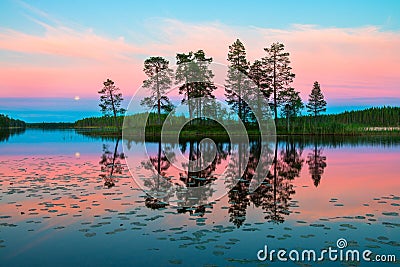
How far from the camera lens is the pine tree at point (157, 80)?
7644cm

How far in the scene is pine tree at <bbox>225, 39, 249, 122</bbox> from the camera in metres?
73.7

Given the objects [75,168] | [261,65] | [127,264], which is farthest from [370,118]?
[127,264]

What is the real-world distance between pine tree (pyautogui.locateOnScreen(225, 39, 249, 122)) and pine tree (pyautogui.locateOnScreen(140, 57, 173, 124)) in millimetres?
13841

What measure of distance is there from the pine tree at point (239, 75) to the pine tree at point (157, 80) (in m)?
13.8

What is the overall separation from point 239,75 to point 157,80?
1853 centimetres

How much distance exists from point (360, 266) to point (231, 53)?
6984 centimetres

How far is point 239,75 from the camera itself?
238 feet

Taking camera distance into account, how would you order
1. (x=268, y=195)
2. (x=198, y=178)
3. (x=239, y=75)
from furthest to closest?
(x=239, y=75) → (x=198, y=178) → (x=268, y=195)

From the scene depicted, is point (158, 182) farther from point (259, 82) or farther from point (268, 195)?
point (259, 82)

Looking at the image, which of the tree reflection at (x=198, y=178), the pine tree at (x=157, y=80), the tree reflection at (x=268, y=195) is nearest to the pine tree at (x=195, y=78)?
the pine tree at (x=157, y=80)

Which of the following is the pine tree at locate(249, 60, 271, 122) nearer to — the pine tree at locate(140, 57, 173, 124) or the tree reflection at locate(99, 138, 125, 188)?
the pine tree at locate(140, 57, 173, 124)

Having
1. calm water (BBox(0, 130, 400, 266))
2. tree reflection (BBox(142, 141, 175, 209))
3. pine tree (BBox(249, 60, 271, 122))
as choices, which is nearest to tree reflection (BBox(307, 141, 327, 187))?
calm water (BBox(0, 130, 400, 266))

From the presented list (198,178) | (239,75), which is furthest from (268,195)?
(239,75)

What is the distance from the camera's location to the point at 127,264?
8508 millimetres
